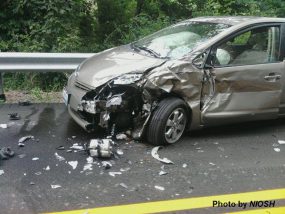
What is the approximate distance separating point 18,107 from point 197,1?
23.5 ft

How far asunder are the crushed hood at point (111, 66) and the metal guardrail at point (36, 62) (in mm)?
1288

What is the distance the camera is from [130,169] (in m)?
4.54

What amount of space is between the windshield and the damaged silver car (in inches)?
0.5

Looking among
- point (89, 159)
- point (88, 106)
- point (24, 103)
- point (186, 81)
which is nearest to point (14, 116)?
point (24, 103)

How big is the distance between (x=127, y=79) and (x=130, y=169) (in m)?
1.08

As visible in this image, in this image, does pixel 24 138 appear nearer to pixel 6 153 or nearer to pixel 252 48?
pixel 6 153

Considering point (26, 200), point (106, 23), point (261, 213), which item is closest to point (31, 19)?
point (106, 23)

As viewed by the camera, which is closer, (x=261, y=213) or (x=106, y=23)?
(x=261, y=213)

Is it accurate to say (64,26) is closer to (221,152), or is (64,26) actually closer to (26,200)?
(221,152)

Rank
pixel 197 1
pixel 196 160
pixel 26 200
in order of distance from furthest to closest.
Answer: pixel 197 1 → pixel 196 160 → pixel 26 200

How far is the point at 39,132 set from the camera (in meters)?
5.48

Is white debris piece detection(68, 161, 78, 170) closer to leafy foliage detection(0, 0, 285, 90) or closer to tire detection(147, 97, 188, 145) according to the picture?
tire detection(147, 97, 188, 145)

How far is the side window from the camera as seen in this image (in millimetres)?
5520

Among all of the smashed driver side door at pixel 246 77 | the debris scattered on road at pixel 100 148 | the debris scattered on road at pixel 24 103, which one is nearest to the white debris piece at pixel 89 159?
the debris scattered on road at pixel 100 148
